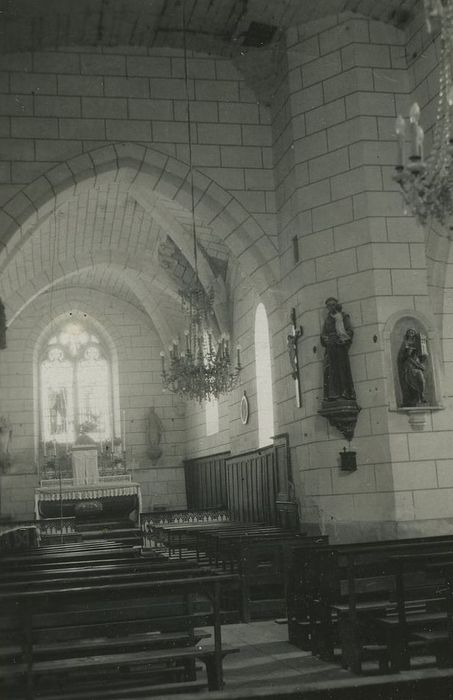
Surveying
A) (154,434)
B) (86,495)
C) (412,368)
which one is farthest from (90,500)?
(412,368)

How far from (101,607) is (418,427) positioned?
5149mm

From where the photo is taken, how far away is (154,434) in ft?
64.8

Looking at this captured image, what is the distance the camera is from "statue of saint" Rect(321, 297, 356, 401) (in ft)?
30.6

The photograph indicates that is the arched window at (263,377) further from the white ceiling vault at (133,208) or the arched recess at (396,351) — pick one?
the arched recess at (396,351)

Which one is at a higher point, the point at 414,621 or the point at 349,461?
the point at 349,461

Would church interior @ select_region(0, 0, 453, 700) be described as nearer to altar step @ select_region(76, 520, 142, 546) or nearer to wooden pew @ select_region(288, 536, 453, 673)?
wooden pew @ select_region(288, 536, 453, 673)

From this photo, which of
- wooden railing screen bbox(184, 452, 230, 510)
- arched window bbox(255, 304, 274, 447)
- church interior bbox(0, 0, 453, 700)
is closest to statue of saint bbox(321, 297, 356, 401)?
church interior bbox(0, 0, 453, 700)

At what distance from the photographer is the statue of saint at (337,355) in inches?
368

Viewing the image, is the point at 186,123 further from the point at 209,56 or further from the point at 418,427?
the point at 418,427

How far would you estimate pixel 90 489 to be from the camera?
16.1 m

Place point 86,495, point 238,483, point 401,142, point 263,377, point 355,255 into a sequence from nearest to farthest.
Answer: point 401,142 → point 355,255 → point 263,377 → point 238,483 → point 86,495

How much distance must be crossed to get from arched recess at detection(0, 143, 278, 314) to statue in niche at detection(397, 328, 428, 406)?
255 centimetres

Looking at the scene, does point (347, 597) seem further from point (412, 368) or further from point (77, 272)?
point (77, 272)

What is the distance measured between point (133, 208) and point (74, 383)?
7.37 meters
